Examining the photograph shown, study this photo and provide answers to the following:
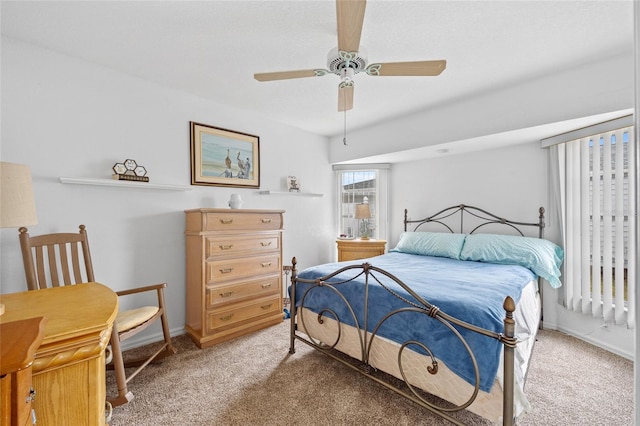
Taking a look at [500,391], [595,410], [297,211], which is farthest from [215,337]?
[595,410]

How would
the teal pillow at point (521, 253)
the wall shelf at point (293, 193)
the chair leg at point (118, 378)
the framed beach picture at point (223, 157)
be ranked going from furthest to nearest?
the wall shelf at point (293, 193) < the framed beach picture at point (223, 157) < the teal pillow at point (521, 253) < the chair leg at point (118, 378)

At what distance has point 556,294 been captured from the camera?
9.89ft

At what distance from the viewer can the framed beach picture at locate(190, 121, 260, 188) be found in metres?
3.07

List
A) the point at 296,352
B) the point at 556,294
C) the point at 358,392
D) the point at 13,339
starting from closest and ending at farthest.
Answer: the point at 13,339 → the point at 358,392 → the point at 296,352 → the point at 556,294

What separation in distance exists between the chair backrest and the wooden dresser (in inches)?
34.4

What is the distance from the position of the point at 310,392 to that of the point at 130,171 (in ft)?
8.38

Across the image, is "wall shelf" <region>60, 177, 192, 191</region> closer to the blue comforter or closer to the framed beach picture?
the framed beach picture

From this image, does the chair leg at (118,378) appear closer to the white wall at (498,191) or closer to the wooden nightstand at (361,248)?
the wooden nightstand at (361,248)

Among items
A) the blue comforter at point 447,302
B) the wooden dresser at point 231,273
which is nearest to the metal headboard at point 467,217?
the blue comforter at point 447,302

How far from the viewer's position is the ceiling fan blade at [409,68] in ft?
5.79

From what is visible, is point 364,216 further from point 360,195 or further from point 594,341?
point 594,341

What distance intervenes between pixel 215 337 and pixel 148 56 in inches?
105

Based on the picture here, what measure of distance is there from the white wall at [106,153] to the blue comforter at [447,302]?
5.21ft

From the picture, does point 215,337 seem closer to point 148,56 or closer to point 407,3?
point 148,56
